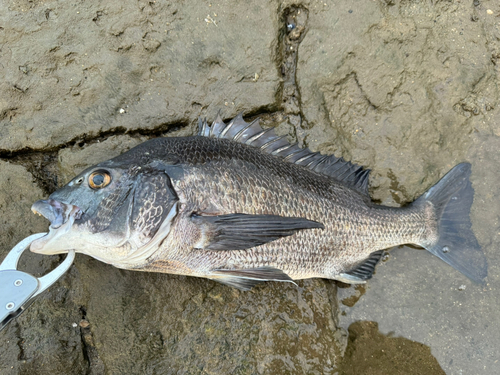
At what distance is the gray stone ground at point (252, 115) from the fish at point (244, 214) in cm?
24

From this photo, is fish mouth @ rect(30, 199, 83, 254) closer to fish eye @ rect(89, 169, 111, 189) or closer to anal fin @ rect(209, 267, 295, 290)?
fish eye @ rect(89, 169, 111, 189)

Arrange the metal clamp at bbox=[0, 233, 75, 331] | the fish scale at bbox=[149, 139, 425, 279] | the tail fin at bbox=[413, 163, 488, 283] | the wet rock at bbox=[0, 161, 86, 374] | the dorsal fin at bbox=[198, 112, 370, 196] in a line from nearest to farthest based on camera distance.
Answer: the metal clamp at bbox=[0, 233, 75, 331], the fish scale at bbox=[149, 139, 425, 279], the dorsal fin at bbox=[198, 112, 370, 196], the wet rock at bbox=[0, 161, 86, 374], the tail fin at bbox=[413, 163, 488, 283]

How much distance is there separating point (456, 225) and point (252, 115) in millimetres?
1957

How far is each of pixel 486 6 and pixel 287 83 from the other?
6.12 ft

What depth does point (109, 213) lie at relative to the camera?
2158mm

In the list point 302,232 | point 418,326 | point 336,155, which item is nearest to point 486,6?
point 336,155

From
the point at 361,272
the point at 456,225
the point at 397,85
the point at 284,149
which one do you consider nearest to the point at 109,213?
the point at 284,149

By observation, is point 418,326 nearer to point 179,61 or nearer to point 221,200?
point 221,200

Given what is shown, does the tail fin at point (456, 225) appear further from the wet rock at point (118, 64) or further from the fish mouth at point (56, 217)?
the fish mouth at point (56, 217)

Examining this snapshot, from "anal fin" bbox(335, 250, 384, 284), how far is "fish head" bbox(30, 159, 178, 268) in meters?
1.52

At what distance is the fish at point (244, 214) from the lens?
217 centimetres

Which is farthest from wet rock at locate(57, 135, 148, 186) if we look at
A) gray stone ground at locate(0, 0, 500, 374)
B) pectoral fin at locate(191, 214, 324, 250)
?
pectoral fin at locate(191, 214, 324, 250)

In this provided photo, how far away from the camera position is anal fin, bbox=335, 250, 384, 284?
282 cm

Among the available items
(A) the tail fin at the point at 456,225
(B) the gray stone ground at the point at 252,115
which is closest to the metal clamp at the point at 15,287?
(B) the gray stone ground at the point at 252,115
